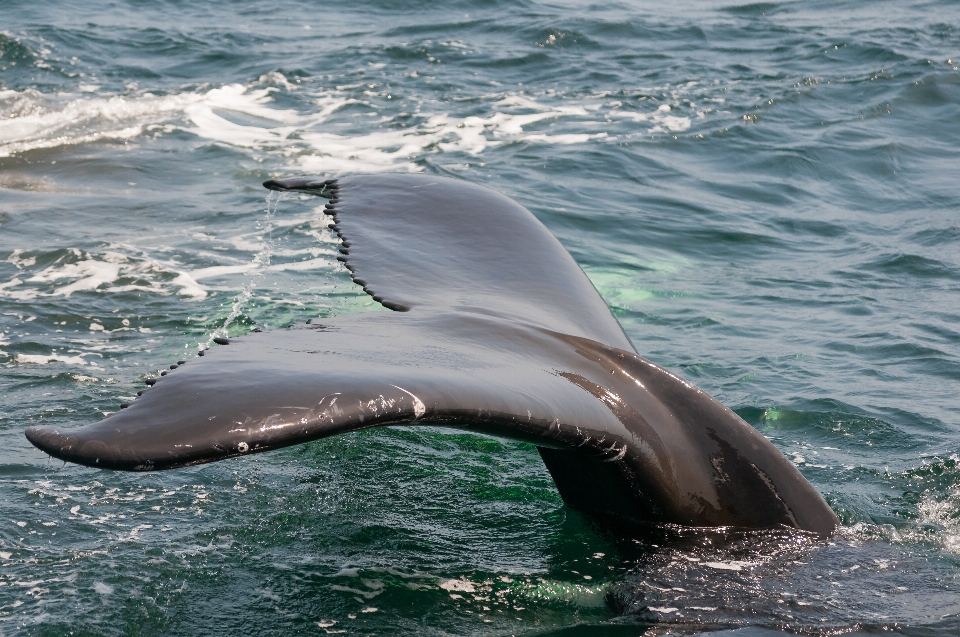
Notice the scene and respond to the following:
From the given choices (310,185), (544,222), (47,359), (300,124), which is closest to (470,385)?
(310,185)

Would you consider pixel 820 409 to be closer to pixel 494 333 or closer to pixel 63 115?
pixel 494 333

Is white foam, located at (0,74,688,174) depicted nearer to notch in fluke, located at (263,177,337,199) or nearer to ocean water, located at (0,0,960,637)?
ocean water, located at (0,0,960,637)

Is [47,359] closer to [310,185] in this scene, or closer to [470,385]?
[310,185]

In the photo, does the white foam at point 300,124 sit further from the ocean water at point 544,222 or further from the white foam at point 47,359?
the white foam at point 47,359

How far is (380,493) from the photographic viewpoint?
481 centimetres

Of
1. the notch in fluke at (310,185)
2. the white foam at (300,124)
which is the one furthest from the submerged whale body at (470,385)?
the white foam at (300,124)

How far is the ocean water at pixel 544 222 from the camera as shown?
3850 mm

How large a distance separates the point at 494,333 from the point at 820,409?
3.67 meters

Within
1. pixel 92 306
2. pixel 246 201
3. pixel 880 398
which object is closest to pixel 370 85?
pixel 246 201

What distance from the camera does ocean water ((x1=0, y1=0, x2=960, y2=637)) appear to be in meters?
3.85

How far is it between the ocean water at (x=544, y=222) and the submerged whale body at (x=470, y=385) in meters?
0.25

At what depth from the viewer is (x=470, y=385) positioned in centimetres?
264

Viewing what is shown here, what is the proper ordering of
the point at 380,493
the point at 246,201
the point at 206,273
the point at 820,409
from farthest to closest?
the point at 246,201, the point at 206,273, the point at 820,409, the point at 380,493

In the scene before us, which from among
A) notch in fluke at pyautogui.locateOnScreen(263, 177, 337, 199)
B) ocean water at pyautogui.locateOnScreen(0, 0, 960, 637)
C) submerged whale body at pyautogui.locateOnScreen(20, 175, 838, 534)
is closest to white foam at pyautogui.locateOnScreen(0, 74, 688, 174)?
ocean water at pyautogui.locateOnScreen(0, 0, 960, 637)
